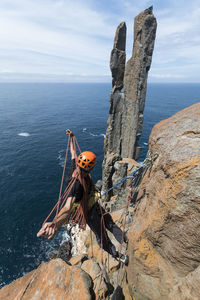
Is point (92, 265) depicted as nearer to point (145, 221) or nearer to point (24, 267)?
point (145, 221)

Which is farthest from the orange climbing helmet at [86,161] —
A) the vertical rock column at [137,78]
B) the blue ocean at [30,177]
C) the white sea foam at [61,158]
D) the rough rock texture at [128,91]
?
the white sea foam at [61,158]

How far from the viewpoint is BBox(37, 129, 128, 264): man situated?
440 cm

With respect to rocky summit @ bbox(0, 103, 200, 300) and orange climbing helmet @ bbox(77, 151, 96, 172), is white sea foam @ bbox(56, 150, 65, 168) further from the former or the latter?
rocky summit @ bbox(0, 103, 200, 300)

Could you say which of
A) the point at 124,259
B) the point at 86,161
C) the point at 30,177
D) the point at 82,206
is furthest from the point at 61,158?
the point at 86,161

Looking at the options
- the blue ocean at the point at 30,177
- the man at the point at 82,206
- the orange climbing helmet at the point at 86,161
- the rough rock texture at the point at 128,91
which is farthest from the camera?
the blue ocean at the point at 30,177

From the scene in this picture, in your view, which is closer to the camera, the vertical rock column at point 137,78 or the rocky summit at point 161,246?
the rocky summit at point 161,246

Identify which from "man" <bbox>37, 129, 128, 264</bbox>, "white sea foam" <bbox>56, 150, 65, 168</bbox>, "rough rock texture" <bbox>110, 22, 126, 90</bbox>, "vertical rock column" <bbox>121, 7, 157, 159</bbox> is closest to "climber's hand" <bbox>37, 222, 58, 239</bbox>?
"man" <bbox>37, 129, 128, 264</bbox>

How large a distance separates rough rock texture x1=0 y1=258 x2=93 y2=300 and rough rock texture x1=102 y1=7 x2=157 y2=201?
14.3 meters

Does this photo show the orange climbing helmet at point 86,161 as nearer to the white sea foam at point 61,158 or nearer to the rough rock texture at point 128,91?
the rough rock texture at point 128,91

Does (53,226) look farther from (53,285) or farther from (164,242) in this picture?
(164,242)

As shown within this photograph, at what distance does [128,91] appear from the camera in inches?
953

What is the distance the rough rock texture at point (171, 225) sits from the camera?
145 inches

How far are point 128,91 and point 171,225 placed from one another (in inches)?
909

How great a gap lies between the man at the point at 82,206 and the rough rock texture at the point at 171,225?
200 cm
